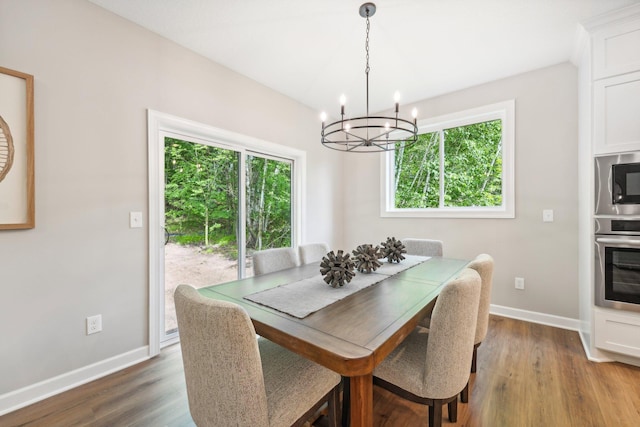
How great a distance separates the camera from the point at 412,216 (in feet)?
12.1

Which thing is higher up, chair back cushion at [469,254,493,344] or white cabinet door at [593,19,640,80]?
white cabinet door at [593,19,640,80]

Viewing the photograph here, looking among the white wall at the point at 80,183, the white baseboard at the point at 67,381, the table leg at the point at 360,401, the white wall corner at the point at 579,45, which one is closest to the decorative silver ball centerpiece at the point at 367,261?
the table leg at the point at 360,401

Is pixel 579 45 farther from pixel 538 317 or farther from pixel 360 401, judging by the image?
pixel 360 401

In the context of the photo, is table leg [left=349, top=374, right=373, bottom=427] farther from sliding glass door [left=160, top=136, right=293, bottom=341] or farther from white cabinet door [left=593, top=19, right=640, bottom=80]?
white cabinet door [left=593, top=19, right=640, bottom=80]

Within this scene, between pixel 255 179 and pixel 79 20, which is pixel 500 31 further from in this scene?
pixel 79 20

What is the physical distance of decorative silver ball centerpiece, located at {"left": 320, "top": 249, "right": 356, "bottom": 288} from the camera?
158 centimetres

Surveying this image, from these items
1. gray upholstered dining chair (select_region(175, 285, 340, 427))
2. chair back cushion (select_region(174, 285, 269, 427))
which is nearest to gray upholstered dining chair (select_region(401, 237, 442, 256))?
gray upholstered dining chair (select_region(175, 285, 340, 427))

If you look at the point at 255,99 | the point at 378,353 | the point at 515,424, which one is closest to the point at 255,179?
the point at 255,99

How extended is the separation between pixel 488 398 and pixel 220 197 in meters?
2.67

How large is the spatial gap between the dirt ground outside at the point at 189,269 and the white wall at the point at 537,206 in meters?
2.59

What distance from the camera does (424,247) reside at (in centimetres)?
277

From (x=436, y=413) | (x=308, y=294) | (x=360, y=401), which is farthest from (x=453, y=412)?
(x=308, y=294)

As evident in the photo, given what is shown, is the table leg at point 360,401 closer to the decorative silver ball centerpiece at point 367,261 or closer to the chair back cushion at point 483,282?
the chair back cushion at point 483,282

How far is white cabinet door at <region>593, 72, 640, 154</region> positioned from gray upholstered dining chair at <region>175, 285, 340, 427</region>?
2.67 m
